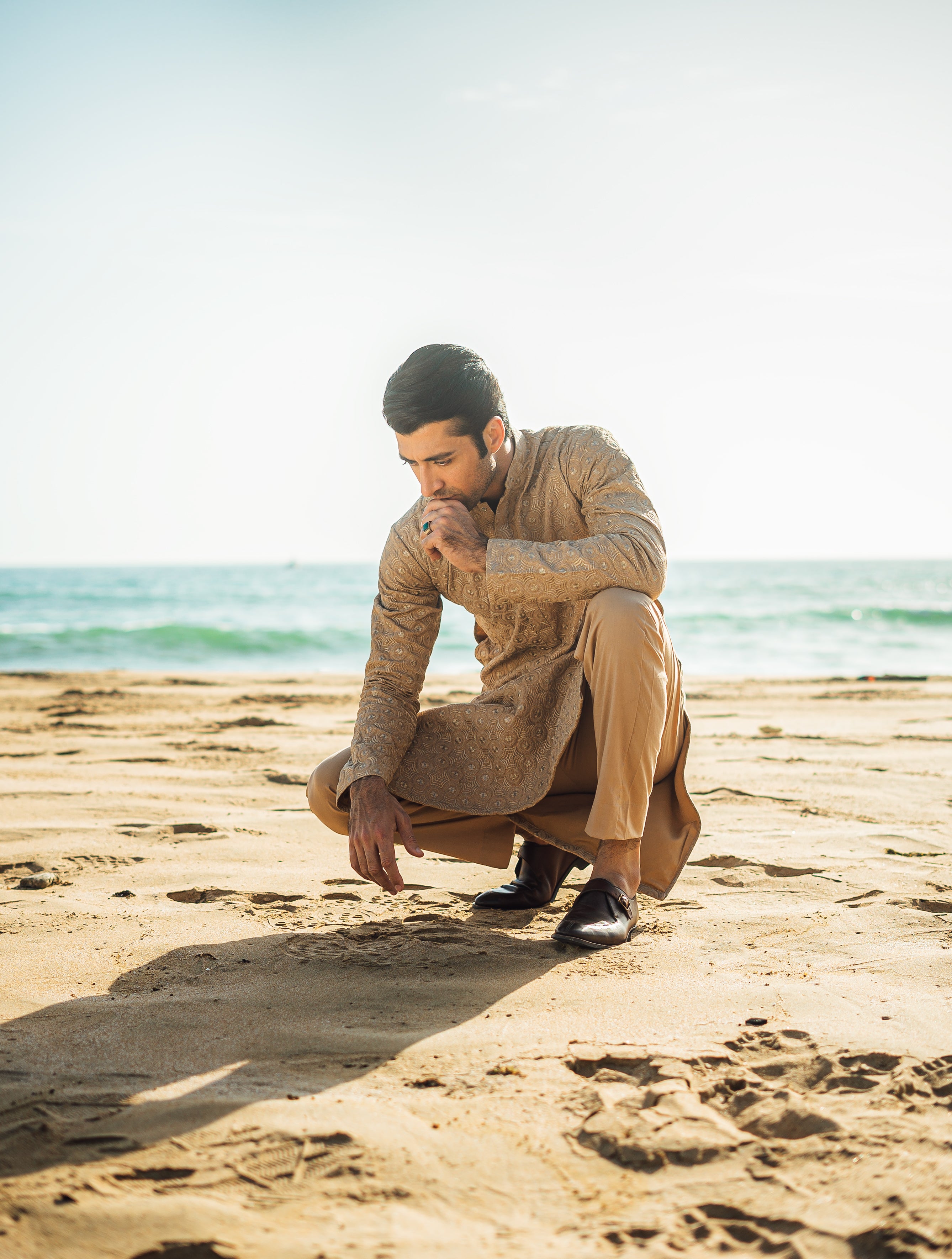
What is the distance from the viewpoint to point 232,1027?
1719mm

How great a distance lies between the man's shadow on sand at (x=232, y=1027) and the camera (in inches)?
53.6

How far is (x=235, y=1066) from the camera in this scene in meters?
1.55

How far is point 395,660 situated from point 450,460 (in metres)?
0.53

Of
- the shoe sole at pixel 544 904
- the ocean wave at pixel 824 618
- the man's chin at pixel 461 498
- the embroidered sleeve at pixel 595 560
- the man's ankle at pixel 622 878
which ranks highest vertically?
the man's chin at pixel 461 498

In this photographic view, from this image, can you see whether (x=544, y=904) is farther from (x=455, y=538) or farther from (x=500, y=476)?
(x=500, y=476)

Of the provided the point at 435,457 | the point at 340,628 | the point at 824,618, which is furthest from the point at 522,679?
the point at 824,618

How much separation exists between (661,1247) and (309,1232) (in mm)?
388

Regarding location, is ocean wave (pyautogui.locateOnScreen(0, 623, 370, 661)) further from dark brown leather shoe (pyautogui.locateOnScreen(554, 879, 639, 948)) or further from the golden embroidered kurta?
dark brown leather shoe (pyautogui.locateOnScreen(554, 879, 639, 948))

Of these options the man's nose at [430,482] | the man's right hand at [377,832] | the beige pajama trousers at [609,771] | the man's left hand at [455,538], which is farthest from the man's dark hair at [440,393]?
the man's right hand at [377,832]

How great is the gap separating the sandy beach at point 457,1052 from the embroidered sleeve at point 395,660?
1.36 ft

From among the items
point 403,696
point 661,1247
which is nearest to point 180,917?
point 403,696

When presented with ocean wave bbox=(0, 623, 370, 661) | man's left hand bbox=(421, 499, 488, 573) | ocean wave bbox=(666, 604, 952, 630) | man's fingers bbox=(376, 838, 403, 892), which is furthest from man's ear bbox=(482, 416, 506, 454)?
ocean wave bbox=(666, 604, 952, 630)

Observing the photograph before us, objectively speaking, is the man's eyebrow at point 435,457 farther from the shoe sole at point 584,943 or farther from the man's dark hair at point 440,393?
the shoe sole at point 584,943

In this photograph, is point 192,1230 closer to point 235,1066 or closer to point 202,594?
point 235,1066
